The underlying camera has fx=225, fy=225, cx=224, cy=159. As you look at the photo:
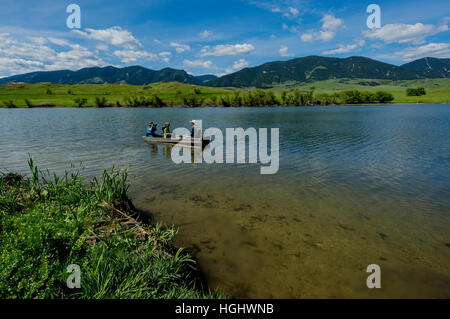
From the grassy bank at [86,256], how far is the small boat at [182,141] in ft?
48.8

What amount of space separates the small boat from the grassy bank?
14878 mm

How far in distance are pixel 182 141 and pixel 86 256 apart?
18.3 meters

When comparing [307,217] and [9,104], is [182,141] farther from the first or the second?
[9,104]

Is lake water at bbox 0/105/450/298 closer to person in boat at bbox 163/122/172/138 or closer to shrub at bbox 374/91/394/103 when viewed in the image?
person in boat at bbox 163/122/172/138

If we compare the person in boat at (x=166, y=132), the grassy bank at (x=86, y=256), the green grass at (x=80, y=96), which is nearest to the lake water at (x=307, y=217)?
the grassy bank at (x=86, y=256)

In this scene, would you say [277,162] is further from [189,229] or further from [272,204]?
[189,229]

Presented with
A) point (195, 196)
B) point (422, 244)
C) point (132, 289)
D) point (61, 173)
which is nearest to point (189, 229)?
point (195, 196)

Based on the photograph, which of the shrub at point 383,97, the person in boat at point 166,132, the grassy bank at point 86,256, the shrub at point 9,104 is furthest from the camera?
the shrub at point 383,97

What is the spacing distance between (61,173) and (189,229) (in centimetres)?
1017

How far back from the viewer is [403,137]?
25.7 metres

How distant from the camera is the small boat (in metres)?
21.5

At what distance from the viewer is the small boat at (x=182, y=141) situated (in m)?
21.5

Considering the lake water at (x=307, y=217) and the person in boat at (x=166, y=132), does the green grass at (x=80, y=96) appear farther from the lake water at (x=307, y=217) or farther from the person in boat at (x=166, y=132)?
the lake water at (x=307, y=217)

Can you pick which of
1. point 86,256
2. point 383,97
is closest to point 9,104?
point 86,256
